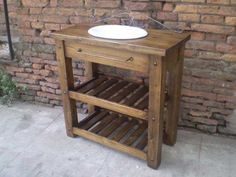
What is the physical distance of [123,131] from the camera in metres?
2.27

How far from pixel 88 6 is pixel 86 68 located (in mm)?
501

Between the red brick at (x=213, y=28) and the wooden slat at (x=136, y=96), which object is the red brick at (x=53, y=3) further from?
the red brick at (x=213, y=28)

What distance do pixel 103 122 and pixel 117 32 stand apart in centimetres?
78

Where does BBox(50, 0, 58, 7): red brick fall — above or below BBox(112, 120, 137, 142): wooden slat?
above

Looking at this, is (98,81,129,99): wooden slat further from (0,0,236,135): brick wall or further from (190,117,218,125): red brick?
(190,117,218,125): red brick

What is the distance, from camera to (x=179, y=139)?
2.32m

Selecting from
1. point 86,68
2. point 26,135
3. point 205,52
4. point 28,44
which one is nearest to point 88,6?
point 86,68

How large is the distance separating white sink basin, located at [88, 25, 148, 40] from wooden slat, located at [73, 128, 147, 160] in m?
0.76

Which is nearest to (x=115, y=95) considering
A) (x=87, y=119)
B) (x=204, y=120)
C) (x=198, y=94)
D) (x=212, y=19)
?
(x=87, y=119)

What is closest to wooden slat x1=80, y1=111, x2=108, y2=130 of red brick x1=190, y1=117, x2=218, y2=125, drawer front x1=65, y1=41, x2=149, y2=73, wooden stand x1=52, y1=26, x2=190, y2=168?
wooden stand x1=52, y1=26, x2=190, y2=168

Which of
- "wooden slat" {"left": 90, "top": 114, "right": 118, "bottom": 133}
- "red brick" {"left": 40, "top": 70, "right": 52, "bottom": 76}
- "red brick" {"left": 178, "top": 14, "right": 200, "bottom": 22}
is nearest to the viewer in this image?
"red brick" {"left": 178, "top": 14, "right": 200, "bottom": 22}

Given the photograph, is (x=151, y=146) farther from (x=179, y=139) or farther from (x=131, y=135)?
(x=179, y=139)

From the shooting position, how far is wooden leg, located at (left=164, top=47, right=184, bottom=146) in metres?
1.98

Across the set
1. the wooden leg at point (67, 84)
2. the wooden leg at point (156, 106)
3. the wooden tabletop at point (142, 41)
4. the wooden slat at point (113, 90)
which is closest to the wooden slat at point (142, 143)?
the wooden leg at point (156, 106)
